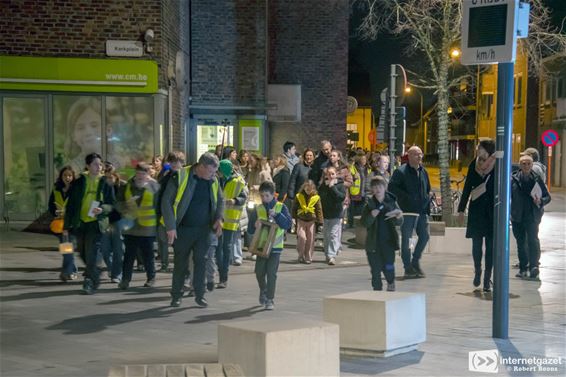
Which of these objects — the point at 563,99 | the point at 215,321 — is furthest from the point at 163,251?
the point at 563,99

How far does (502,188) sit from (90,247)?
18.9ft

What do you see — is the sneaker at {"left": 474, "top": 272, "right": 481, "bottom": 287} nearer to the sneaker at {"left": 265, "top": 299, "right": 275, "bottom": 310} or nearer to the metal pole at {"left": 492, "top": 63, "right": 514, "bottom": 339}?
the sneaker at {"left": 265, "top": 299, "right": 275, "bottom": 310}

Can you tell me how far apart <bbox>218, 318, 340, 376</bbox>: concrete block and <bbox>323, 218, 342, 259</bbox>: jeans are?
27.7ft

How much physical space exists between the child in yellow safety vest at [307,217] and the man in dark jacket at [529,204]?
3.35m

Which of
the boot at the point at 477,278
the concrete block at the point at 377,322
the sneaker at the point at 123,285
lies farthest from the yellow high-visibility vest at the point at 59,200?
the concrete block at the point at 377,322

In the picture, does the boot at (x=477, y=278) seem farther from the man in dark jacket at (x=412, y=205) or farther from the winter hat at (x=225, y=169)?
the winter hat at (x=225, y=169)

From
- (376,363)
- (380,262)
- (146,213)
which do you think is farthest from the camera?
(146,213)

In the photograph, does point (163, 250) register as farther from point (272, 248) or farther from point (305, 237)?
point (272, 248)

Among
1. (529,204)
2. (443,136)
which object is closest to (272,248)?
(529,204)

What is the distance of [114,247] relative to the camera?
1265 cm

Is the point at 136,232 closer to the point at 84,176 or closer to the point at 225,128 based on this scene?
the point at 84,176

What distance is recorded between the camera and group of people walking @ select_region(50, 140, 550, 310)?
10.8 meters

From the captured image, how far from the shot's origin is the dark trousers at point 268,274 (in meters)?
10.7

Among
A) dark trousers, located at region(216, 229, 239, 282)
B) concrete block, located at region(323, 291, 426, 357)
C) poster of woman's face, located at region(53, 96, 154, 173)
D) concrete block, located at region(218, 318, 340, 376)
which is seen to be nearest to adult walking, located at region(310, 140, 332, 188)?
poster of woman's face, located at region(53, 96, 154, 173)
